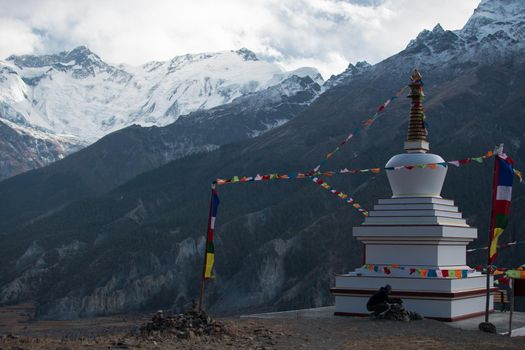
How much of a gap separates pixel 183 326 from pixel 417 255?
11953 mm

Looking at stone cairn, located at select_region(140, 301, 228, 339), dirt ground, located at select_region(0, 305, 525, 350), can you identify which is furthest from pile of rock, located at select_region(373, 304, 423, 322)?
stone cairn, located at select_region(140, 301, 228, 339)

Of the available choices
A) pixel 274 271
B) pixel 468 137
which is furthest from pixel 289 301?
pixel 468 137

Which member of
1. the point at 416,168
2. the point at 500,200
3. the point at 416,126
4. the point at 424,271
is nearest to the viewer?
the point at 500,200

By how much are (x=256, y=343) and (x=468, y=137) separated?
359 feet

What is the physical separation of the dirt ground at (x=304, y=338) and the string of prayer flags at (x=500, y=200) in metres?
3.08

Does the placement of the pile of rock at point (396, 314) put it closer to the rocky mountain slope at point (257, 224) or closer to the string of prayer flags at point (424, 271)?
the string of prayer flags at point (424, 271)

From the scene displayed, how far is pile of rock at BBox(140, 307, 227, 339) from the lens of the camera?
23.6 meters

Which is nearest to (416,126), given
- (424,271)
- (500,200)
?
(424,271)

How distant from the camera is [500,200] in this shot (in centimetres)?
2642

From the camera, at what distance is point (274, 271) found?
357ft

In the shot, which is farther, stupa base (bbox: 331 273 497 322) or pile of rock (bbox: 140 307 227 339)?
stupa base (bbox: 331 273 497 322)

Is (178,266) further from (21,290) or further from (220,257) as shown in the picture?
(21,290)

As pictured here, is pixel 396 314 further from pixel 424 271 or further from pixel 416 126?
pixel 416 126

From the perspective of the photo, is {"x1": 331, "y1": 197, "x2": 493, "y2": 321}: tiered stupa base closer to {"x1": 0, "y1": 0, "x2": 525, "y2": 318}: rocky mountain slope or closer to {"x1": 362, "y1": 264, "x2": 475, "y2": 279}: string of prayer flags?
{"x1": 362, "y1": 264, "x2": 475, "y2": 279}: string of prayer flags
